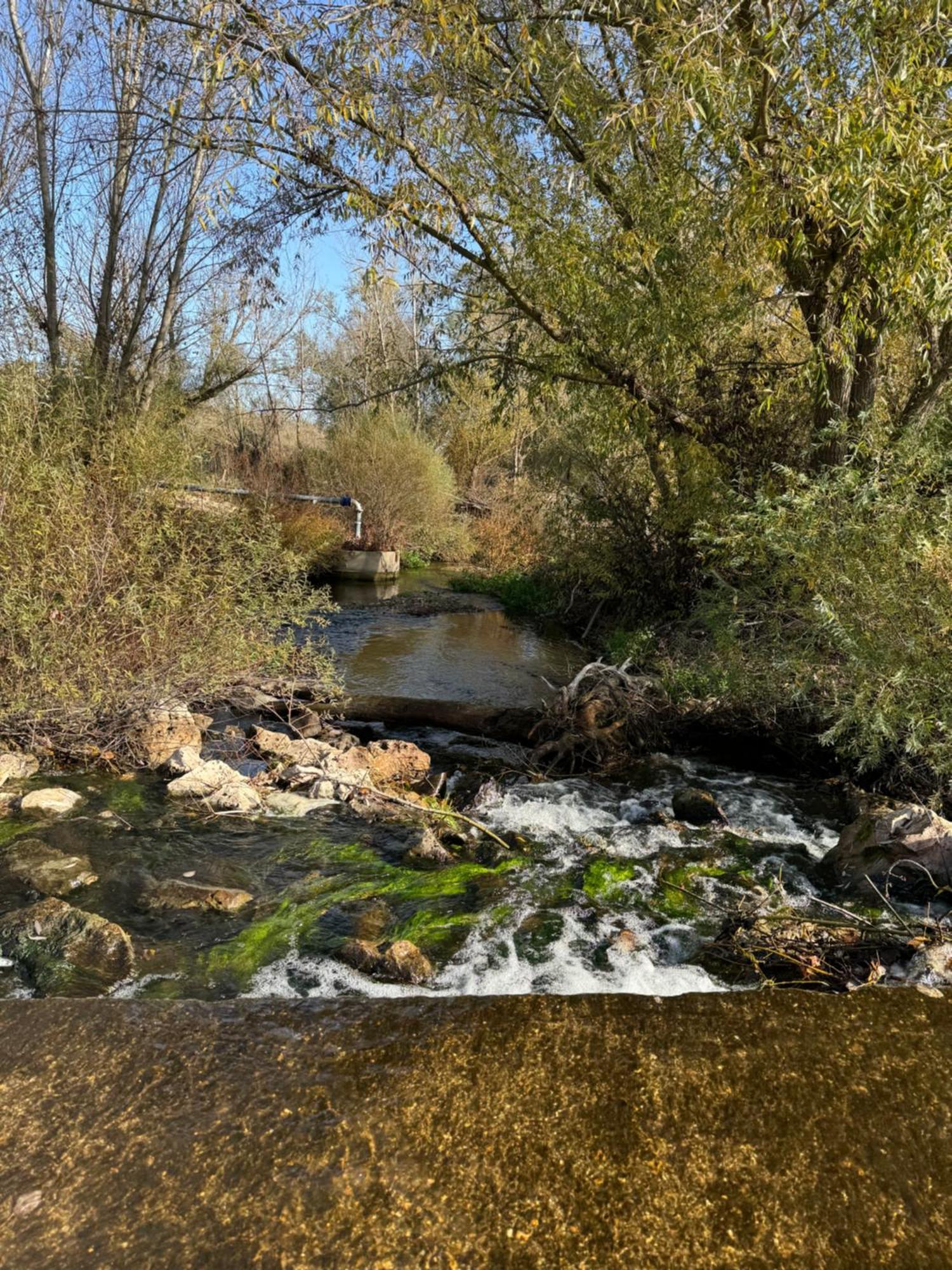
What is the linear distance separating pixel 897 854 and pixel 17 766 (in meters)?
5.65

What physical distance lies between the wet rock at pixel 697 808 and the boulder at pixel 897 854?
84 cm

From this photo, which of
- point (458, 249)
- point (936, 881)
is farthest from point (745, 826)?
point (458, 249)

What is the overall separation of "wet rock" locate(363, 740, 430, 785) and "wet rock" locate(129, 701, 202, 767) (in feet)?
4.44

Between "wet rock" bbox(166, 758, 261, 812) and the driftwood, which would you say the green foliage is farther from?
"wet rock" bbox(166, 758, 261, 812)

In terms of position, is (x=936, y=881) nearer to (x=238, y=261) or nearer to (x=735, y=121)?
(x=735, y=121)

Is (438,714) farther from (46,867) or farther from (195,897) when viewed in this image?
(46,867)

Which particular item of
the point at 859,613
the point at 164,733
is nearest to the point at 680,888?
the point at 859,613

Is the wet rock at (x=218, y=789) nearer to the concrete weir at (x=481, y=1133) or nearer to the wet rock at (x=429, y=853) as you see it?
the wet rock at (x=429, y=853)

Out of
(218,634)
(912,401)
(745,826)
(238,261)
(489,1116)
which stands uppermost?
(238,261)

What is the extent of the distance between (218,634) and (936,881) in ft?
16.0

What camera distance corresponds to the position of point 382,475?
18906 mm

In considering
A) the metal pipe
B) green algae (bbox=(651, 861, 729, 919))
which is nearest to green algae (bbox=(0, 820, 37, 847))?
green algae (bbox=(651, 861, 729, 919))

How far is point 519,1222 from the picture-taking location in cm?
187

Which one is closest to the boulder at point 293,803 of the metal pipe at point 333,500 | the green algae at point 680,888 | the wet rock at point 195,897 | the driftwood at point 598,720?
the wet rock at point 195,897
